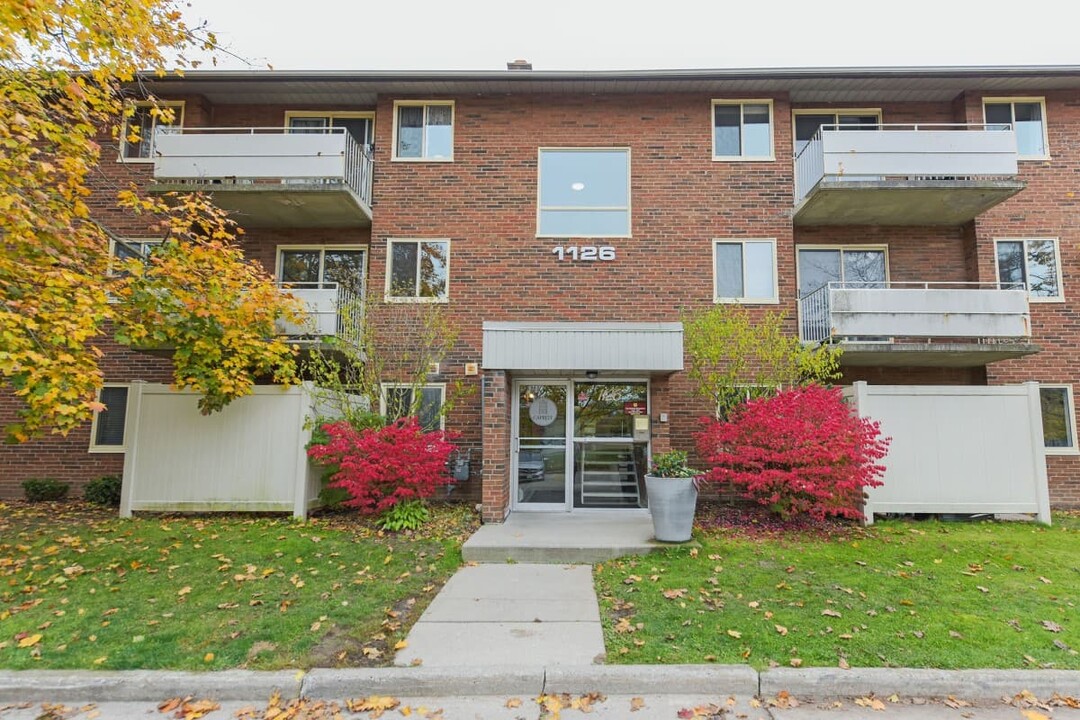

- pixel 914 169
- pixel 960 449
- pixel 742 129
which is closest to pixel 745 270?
pixel 742 129

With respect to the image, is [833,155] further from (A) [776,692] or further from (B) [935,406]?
(A) [776,692]

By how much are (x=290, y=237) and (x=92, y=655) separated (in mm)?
8985

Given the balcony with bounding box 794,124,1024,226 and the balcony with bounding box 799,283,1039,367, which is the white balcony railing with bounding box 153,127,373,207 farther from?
the balcony with bounding box 799,283,1039,367

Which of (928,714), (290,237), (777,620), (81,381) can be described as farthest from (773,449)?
(290,237)

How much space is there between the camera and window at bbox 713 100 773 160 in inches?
439

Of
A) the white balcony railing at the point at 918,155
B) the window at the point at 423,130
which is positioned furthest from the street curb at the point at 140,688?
the white balcony railing at the point at 918,155

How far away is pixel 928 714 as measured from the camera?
11.6 ft

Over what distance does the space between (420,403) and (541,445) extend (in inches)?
89.3

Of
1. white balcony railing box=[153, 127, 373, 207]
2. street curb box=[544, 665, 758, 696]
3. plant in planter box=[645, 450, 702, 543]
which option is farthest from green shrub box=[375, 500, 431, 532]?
white balcony railing box=[153, 127, 373, 207]

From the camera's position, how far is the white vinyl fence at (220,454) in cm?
891

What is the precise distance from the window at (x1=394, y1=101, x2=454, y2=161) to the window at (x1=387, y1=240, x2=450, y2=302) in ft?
6.34

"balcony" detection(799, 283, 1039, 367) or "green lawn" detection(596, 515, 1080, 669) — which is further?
"balcony" detection(799, 283, 1039, 367)

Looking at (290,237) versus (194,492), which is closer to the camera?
(194,492)

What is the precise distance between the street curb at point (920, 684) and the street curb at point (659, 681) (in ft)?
0.53
